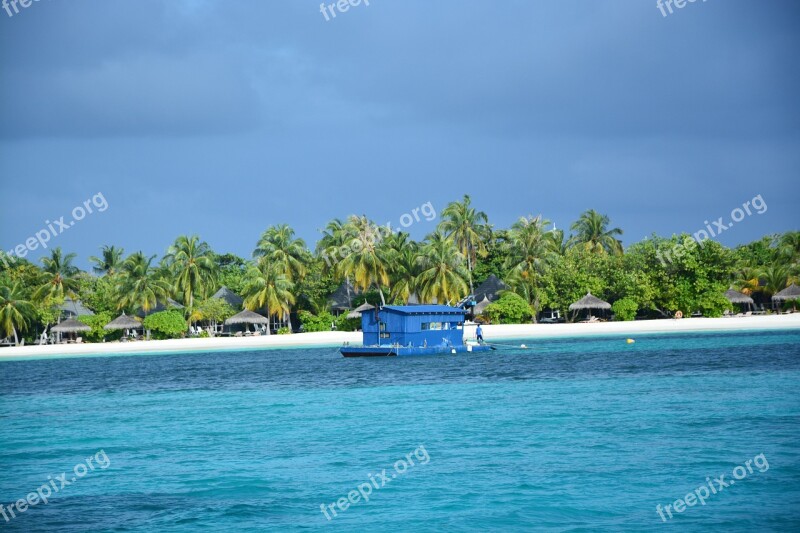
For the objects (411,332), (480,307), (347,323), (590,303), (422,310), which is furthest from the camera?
(480,307)

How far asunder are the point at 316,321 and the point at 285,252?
676 centimetres

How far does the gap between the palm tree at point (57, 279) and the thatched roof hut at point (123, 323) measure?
276 inches

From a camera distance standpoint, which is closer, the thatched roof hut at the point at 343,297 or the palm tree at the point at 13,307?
the palm tree at the point at 13,307

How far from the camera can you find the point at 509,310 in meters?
70.0

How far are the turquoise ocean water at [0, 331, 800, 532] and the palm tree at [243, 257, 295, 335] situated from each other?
34092 millimetres

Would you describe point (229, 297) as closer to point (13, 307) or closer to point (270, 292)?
point (270, 292)

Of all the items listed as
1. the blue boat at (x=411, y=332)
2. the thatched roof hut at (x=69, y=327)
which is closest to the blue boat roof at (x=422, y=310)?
the blue boat at (x=411, y=332)

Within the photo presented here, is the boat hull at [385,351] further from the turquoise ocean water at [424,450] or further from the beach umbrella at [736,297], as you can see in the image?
the beach umbrella at [736,297]

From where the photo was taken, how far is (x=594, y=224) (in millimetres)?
85375

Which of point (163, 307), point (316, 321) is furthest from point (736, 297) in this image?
point (163, 307)

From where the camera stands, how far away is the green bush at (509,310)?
230 feet

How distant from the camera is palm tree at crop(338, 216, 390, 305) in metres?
70.6

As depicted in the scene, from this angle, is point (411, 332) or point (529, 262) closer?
point (411, 332)

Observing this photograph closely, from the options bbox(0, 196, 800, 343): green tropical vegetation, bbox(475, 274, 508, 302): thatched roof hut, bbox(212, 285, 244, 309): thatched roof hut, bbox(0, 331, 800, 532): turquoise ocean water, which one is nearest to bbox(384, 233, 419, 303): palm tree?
bbox(0, 196, 800, 343): green tropical vegetation
